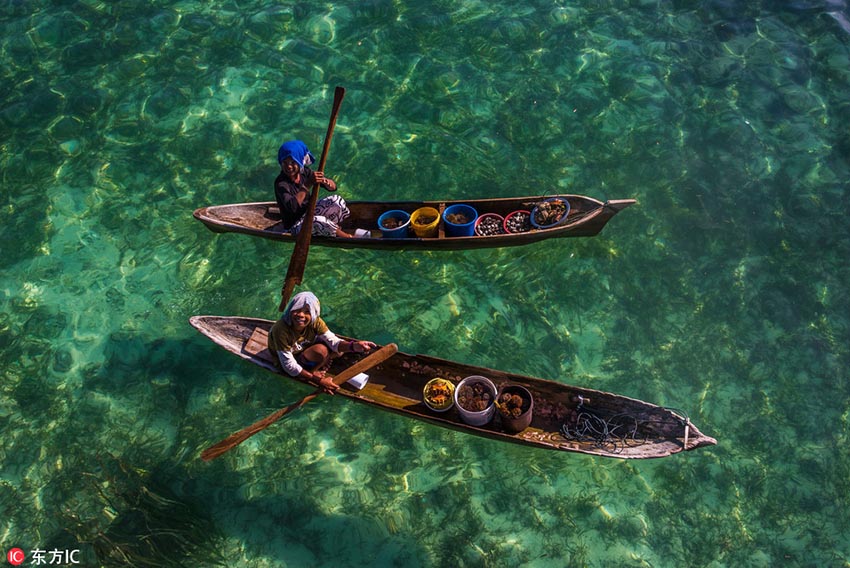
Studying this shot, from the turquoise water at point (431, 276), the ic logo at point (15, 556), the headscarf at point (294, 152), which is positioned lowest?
the ic logo at point (15, 556)

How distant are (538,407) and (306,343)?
153 inches

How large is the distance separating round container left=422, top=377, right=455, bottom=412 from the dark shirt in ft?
13.6

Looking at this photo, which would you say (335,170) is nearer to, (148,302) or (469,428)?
(148,302)

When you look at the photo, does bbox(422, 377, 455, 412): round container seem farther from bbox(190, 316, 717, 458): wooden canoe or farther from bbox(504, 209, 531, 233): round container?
bbox(504, 209, 531, 233): round container

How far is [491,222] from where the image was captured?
1163cm

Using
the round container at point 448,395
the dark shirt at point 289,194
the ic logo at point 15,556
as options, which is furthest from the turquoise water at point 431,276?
the dark shirt at point 289,194

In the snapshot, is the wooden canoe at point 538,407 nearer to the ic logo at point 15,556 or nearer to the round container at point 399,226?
the round container at point 399,226

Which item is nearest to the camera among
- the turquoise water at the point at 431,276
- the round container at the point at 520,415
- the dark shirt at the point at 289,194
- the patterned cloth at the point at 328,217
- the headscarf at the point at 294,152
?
the round container at the point at 520,415

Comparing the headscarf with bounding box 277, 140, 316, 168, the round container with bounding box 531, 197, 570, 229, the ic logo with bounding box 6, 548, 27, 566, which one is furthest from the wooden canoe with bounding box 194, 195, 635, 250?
the ic logo with bounding box 6, 548, 27, 566

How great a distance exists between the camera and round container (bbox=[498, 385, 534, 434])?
8.78 m

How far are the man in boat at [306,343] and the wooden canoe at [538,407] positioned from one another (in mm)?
374

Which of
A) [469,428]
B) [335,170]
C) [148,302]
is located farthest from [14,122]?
[469,428]

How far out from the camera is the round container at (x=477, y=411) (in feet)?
29.1

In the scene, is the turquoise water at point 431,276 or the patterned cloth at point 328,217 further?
the patterned cloth at point 328,217
